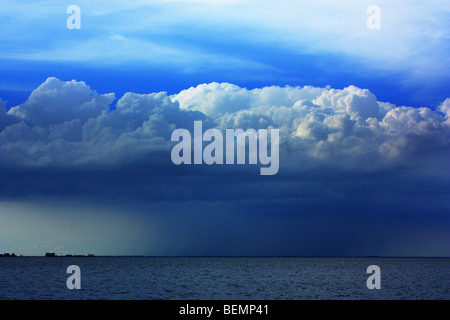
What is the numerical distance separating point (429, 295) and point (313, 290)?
792 inches

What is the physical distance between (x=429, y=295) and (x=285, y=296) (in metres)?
25.5

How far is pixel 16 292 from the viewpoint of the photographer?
292 feet
